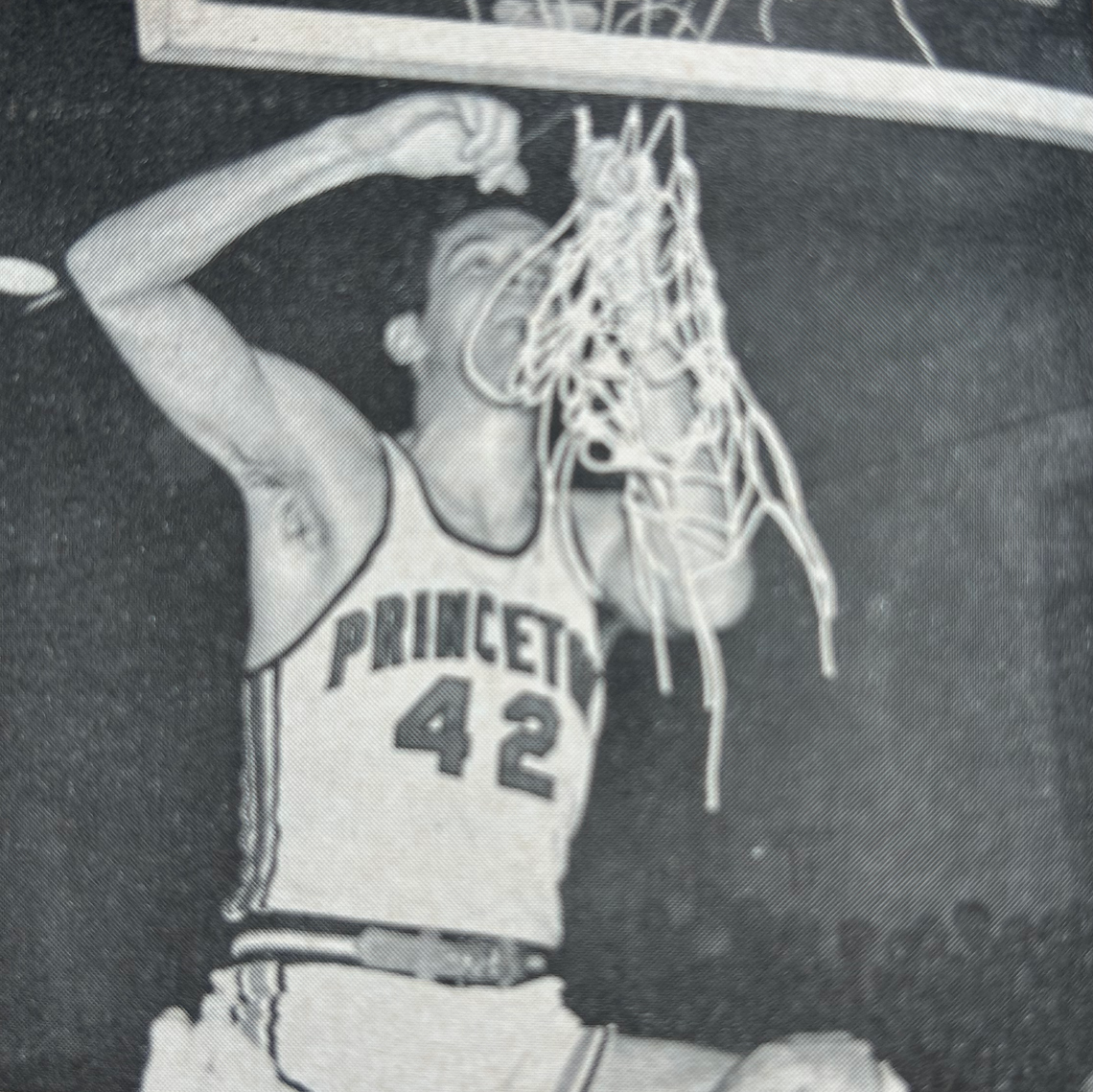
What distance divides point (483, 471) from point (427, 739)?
22cm

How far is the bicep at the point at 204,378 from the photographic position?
100 centimetres

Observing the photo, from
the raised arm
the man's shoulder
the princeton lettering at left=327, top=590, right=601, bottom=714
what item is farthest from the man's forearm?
the princeton lettering at left=327, top=590, right=601, bottom=714

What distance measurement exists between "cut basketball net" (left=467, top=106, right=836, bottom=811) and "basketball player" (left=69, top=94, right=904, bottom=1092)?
0.04ft

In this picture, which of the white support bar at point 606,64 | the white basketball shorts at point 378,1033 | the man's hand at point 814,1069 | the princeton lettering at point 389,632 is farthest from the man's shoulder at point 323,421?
the man's hand at point 814,1069

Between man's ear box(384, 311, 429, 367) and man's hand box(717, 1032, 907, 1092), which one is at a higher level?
man's ear box(384, 311, 429, 367)

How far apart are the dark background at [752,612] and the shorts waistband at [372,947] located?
35 mm

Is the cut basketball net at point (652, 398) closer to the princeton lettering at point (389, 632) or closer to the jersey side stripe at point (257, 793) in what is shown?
the princeton lettering at point (389, 632)

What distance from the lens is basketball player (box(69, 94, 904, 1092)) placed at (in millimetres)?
949

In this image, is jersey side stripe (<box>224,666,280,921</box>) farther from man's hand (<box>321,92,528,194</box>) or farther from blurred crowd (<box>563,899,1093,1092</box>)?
man's hand (<box>321,92,528,194</box>)

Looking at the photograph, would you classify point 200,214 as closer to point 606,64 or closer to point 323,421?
point 323,421

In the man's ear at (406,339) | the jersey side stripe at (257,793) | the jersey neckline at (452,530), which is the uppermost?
the man's ear at (406,339)

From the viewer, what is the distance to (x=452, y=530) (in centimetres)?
102

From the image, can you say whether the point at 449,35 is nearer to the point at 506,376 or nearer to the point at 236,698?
the point at 506,376

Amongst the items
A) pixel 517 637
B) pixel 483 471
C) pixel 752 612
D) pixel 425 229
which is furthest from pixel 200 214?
pixel 752 612
